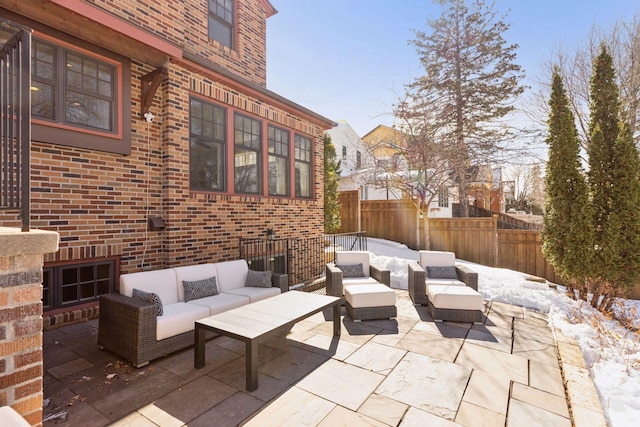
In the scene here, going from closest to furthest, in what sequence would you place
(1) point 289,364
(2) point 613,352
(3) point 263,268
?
(1) point 289,364 < (2) point 613,352 < (3) point 263,268

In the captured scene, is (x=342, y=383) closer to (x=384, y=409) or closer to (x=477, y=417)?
(x=384, y=409)

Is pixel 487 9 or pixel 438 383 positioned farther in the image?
pixel 487 9

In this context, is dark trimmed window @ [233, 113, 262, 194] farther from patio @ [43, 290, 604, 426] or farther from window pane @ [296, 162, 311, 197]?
patio @ [43, 290, 604, 426]

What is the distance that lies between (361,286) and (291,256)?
2.94 metres

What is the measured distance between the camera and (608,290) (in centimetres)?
554

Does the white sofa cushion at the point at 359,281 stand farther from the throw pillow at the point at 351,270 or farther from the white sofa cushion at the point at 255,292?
the white sofa cushion at the point at 255,292

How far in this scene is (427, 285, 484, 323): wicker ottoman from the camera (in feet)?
14.8

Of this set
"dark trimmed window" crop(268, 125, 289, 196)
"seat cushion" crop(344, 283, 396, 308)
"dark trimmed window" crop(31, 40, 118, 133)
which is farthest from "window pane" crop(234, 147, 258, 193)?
"seat cushion" crop(344, 283, 396, 308)

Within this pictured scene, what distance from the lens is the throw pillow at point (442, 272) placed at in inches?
222

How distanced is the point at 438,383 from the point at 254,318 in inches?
78.1

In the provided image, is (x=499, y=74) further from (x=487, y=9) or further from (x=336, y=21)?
(x=336, y=21)

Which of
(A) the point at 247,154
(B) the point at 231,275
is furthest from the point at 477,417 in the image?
(A) the point at 247,154

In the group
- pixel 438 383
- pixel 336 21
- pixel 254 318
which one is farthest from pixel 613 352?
pixel 336 21

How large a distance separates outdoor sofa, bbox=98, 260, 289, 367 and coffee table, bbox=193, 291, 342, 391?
0.46 metres
